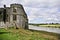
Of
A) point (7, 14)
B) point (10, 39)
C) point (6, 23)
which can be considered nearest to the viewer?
point (10, 39)

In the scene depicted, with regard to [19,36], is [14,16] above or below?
above

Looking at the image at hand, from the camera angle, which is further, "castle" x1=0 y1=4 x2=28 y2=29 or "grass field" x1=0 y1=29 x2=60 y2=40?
"castle" x1=0 y1=4 x2=28 y2=29

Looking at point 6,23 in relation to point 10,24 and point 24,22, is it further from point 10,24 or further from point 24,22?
point 24,22

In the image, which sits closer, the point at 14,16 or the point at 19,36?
the point at 19,36

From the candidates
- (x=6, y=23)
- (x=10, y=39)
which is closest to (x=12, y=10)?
(x=6, y=23)

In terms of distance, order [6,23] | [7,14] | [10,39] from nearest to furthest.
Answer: [10,39], [6,23], [7,14]

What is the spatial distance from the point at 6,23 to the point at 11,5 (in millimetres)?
5839

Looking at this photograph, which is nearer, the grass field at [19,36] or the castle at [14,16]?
the grass field at [19,36]

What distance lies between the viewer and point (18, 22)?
5197 cm

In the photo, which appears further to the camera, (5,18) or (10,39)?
(5,18)

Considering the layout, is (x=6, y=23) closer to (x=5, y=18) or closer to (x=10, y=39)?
(x=5, y=18)

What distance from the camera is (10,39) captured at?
27.1 m

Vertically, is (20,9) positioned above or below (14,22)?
above

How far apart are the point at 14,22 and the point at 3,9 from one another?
19.5 feet
